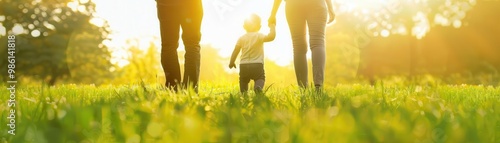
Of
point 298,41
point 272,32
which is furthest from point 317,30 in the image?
point 272,32

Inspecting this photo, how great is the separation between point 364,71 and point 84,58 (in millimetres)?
16552

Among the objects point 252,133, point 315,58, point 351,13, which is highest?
point 351,13

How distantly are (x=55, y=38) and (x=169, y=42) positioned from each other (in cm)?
2846

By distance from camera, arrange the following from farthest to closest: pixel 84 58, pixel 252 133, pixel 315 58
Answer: pixel 84 58, pixel 315 58, pixel 252 133

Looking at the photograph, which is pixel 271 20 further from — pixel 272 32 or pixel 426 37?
pixel 426 37

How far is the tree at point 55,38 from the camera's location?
27828 millimetres

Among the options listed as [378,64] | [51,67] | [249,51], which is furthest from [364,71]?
[249,51]

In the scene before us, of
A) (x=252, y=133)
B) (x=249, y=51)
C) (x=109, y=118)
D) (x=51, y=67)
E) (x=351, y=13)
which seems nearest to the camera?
(x=252, y=133)

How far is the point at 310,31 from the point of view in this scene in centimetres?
566

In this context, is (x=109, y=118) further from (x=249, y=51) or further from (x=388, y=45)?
(x=388, y=45)

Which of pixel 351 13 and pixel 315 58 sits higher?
pixel 351 13

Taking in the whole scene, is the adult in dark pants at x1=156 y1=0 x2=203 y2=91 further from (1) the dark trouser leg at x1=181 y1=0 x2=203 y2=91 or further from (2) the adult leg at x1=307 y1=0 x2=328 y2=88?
(2) the adult leg at x1=307 y1=0 x2=328 y2=88

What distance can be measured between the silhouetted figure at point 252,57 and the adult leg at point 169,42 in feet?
5.81

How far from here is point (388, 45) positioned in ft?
109
